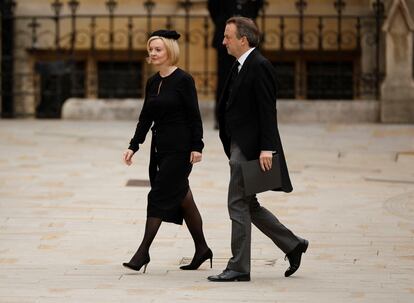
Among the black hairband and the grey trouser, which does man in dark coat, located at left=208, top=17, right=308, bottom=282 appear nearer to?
the grey trouser

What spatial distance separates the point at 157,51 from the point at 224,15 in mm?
9620

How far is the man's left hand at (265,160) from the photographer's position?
873 centimetres

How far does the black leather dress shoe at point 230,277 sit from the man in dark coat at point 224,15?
970cm

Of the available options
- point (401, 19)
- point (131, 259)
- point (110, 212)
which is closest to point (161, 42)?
point (131, 259)

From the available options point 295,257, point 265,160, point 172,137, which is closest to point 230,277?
point 295,257

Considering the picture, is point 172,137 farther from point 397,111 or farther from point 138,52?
point 138,52

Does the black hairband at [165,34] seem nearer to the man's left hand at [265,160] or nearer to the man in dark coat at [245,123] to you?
the man in dark coat at [245,123]

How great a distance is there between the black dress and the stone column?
11.6 metres

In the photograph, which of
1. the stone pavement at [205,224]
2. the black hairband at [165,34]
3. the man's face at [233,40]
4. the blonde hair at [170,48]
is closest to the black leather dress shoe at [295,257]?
the stone pavement at [205,224]

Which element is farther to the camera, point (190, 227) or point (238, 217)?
point (190, 227)

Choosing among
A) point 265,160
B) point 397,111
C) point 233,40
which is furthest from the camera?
point 397,111

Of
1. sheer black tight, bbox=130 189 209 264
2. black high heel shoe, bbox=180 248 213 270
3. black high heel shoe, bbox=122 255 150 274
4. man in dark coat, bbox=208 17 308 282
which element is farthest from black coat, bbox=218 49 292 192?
black high heel shoe, bbox=122 255 150 274

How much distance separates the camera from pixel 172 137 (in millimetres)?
9250

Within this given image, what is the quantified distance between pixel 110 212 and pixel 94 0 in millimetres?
12496
